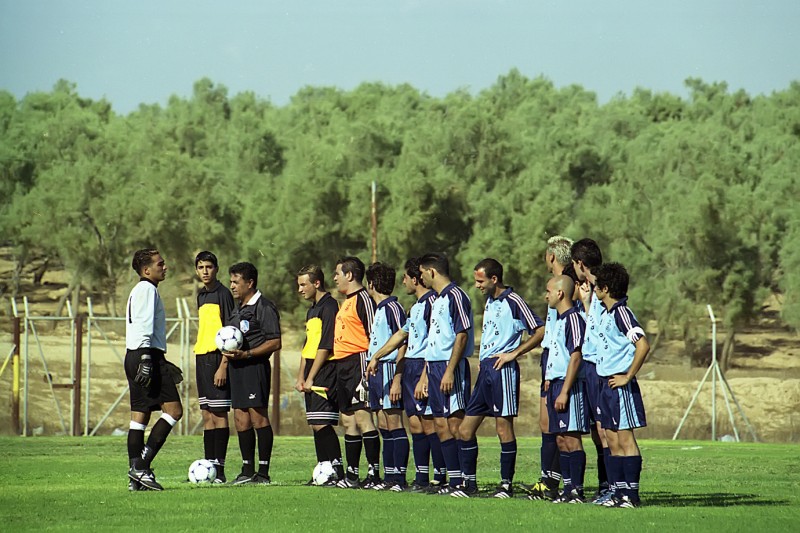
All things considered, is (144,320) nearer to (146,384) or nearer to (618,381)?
(146,384)

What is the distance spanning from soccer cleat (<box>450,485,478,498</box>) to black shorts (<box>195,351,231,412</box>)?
8.70 feet

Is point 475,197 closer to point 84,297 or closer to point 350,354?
point 84,297

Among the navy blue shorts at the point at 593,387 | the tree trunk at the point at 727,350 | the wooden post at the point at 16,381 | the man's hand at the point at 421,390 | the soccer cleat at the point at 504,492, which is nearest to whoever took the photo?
the navy blue shorts at the point at 593,387

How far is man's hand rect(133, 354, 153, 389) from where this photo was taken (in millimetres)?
12750

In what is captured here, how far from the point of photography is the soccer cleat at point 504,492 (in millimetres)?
12492

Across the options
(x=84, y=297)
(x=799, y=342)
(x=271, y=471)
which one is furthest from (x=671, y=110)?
(x=271, y=471)

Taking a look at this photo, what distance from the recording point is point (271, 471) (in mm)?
16469

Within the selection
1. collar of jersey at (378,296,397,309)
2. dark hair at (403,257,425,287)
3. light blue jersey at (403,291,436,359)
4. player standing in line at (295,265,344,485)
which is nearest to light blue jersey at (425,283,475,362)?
light blue jersey at (403,291,436,359)

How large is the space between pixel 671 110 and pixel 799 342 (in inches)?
1161

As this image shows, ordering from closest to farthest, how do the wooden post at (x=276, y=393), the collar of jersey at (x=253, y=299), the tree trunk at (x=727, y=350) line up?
the collar of jersey at (x=253, y=299)
the wooden post at (x=276, y=393)
the tree trunk at (x=727, y=350)

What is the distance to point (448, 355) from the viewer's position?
12977 mm

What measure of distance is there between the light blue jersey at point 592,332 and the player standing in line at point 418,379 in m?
1.89

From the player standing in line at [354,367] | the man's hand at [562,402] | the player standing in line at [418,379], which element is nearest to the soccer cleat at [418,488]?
the player standing in line at [418,379]

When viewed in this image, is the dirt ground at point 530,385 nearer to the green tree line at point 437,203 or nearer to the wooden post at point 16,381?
the wooden post at point 16,381
